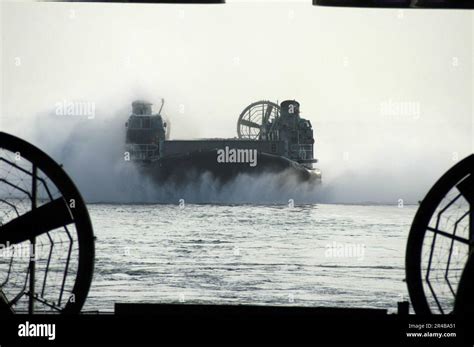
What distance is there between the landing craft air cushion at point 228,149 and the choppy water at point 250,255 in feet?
12.6

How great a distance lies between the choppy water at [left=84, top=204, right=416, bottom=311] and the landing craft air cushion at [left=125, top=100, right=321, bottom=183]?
3.86 metres

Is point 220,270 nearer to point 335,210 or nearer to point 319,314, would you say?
point 335,210

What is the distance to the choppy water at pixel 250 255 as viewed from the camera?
37.2m

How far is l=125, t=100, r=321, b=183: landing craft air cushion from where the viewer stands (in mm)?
74125

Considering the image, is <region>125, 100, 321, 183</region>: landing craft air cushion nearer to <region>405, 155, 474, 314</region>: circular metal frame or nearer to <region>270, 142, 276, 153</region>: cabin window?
<region>270, 142, 276, 153</region>: cabin window

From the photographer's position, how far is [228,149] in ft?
253

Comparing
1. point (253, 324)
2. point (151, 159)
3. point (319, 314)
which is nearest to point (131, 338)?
point (253, 324)

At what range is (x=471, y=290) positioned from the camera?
209 inches

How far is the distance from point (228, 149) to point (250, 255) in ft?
68.3

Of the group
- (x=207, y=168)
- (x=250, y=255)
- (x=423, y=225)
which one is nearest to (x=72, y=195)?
(x=423, y=225)
